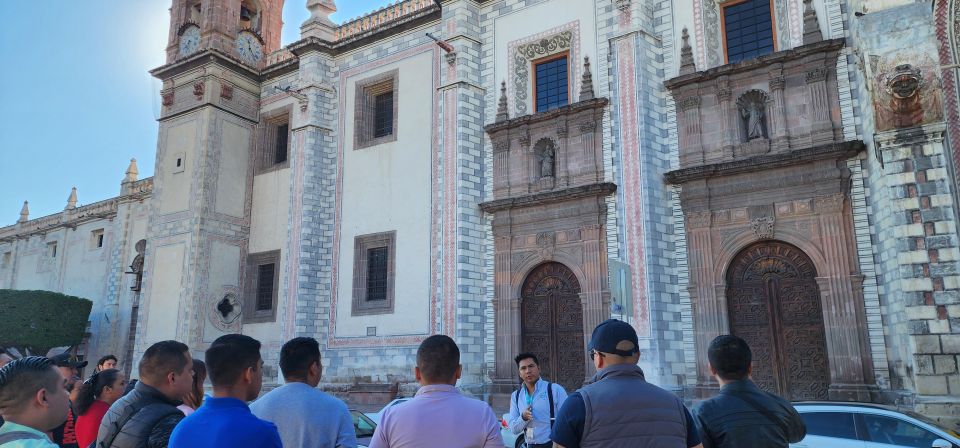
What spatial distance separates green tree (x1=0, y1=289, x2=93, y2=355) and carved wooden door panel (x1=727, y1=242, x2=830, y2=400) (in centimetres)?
2703

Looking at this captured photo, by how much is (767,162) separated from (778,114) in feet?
3.79

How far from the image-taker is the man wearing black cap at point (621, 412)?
337 centimetres

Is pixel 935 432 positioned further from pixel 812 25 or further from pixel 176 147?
pixel 176 147

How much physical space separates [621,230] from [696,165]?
2.19 meters

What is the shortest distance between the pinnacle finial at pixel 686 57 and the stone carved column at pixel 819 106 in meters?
2.51

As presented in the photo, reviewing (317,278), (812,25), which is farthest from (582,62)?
(317,278)

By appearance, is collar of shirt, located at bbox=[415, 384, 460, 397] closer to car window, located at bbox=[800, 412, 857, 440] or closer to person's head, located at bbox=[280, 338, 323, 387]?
person's head, located at bbox=[280, 338, 323, 387]

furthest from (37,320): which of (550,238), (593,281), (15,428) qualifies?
(15,428)

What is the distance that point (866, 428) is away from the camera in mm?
8188

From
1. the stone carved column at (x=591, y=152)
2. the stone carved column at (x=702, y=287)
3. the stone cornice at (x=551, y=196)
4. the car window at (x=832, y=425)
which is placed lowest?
the car window at (x=832, y=425)

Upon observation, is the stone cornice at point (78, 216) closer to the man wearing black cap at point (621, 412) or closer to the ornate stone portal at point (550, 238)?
the ornate stone portal at point (550, 238)

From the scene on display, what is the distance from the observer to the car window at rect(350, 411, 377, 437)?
394 inches

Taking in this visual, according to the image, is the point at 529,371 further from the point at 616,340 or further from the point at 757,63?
the point at 757,63

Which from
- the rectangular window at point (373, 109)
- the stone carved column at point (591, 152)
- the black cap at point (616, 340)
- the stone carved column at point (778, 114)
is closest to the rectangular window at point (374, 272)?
the rectangular window at point (373, 109)
